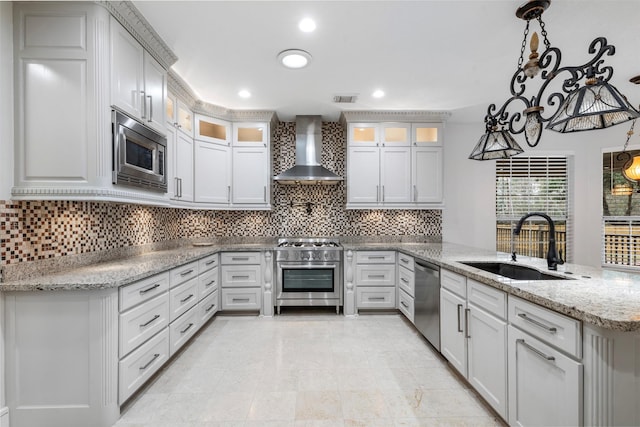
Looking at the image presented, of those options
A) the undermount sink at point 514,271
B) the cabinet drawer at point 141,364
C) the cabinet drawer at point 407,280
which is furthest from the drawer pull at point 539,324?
the cabinet drawer at point 141,364

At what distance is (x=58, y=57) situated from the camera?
180cm

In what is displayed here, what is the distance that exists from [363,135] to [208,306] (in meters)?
2.95

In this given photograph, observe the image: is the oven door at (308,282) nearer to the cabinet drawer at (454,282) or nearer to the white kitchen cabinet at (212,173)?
the white kitchen cabinet at (212,173)

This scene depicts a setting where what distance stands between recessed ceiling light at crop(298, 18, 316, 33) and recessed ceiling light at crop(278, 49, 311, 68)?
29 centimetres

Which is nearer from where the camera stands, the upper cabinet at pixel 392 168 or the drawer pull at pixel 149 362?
the drawer pull at pixel 149 362

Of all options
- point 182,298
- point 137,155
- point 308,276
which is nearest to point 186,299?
point 182,298

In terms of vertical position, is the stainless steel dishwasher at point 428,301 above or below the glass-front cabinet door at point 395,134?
below

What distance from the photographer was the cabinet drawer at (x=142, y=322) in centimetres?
181

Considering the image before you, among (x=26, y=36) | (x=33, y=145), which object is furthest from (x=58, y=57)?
(x=33, y=145)

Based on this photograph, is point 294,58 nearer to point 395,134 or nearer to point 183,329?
point 395,134

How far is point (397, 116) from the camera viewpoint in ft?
13.1

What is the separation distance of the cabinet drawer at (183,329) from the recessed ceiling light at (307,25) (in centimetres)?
258

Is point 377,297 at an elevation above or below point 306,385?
above

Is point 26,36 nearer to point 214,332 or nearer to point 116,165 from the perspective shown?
point 116,165
